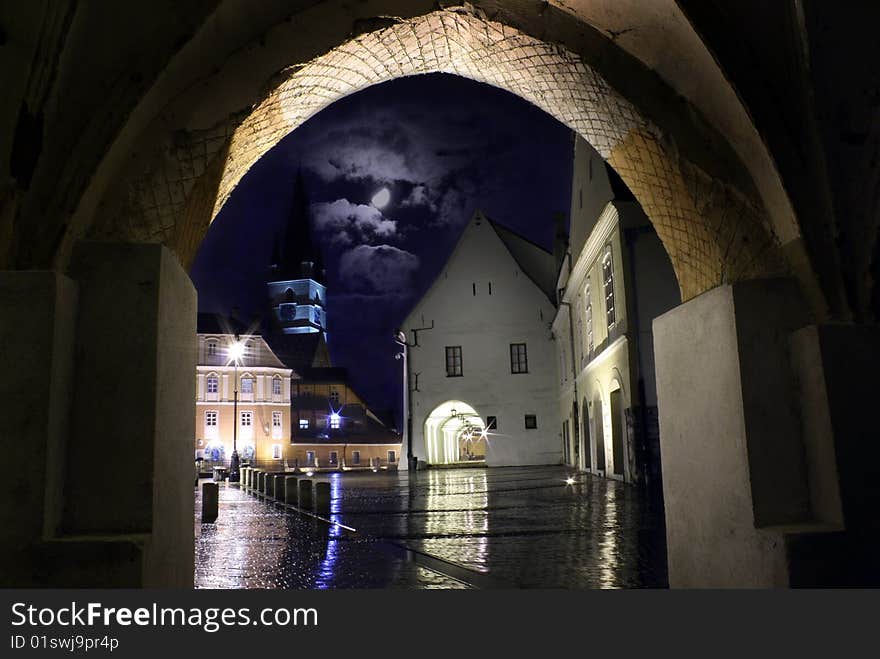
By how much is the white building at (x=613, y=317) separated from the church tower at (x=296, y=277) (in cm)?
8179

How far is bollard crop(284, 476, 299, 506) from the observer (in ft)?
48.9

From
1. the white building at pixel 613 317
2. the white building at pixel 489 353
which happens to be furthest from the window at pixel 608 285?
the white building at pixel 489 353

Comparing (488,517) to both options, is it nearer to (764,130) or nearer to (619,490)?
(619,490)

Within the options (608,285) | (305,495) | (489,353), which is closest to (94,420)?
(305,495)

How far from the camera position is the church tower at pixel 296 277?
10506 centimetres

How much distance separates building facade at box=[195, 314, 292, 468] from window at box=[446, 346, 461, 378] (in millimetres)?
27099

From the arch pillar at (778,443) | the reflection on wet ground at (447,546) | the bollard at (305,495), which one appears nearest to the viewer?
the arch pillar at (778,443)

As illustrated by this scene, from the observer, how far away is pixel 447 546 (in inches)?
296

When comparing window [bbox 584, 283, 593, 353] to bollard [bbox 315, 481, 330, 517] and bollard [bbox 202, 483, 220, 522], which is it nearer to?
bollard [bbox 315, 481, 330, 517]

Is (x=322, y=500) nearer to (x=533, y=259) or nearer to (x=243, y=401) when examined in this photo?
(x=533, y=259)

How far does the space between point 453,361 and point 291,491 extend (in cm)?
1878

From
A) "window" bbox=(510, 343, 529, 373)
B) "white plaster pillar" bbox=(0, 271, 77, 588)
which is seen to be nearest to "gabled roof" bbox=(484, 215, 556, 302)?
"window" bbox=(510, 343, 529, 373)

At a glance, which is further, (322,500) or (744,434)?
(322,500)

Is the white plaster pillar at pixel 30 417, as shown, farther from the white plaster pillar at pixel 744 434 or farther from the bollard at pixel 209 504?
the bollard at pixel 209 504
